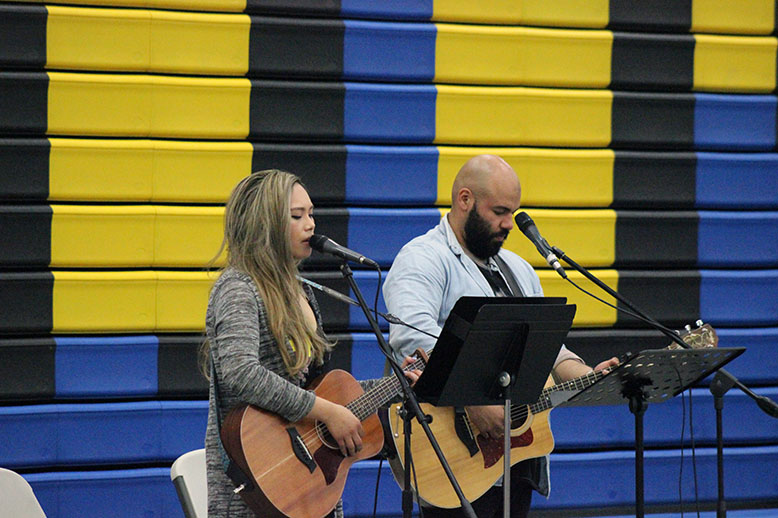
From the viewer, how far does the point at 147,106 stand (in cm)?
437

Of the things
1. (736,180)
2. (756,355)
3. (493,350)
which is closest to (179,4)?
(493,350)

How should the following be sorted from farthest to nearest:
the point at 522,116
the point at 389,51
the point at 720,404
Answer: the point at 522,116 → the point at 389,51 → the point at 720,404

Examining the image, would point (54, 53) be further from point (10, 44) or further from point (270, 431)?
point (270, 431)

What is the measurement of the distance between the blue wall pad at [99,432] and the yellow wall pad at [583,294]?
1.76 m

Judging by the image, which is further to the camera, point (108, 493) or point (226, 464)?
point (108, 493)

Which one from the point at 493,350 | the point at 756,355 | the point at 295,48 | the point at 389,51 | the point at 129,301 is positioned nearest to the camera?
the point at 493,350

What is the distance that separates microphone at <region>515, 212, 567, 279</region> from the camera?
2885 millimetres

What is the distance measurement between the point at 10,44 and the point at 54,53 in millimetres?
180

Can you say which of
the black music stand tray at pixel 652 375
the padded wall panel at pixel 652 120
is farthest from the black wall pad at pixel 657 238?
the black music stand tray at pixel 652 375

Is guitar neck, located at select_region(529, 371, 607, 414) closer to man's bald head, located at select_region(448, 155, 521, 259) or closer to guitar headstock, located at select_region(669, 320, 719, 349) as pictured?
guitar headstock, located at select_region(669, 320, 719, 349)

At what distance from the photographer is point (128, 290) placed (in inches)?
171

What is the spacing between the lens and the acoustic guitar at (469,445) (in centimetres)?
297

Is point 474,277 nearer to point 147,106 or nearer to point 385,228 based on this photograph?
point 385,228

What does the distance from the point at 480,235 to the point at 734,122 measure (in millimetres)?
2455
